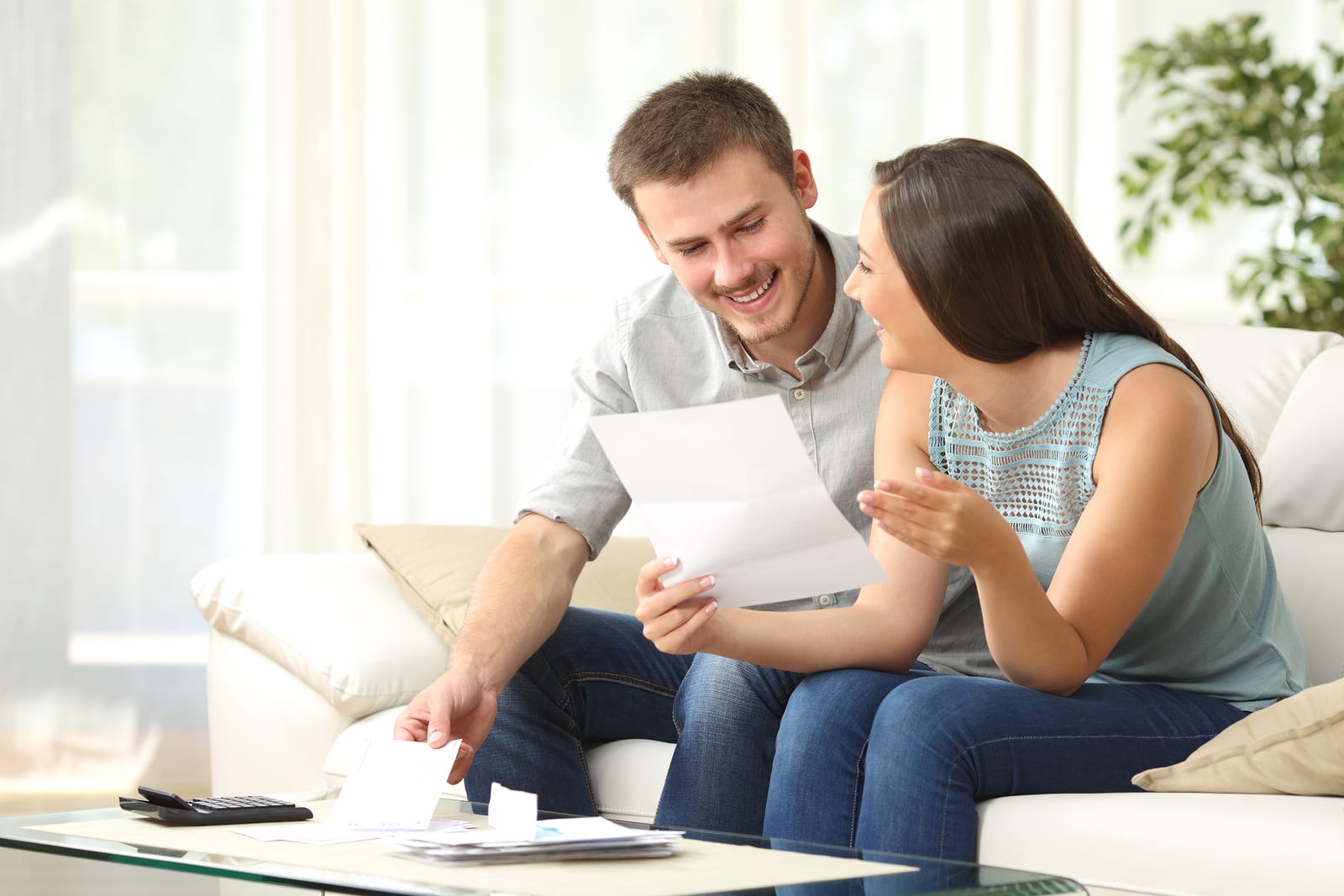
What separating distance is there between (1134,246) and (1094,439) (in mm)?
1802

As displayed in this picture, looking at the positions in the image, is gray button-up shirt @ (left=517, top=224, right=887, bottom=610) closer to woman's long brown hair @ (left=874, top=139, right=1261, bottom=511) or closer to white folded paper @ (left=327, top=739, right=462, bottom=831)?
woman's long brown hair @ (left=874, top=139, right=1261, bottom=511)

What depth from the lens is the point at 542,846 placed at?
1.05m

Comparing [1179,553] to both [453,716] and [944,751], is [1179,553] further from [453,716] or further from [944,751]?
[453,716]

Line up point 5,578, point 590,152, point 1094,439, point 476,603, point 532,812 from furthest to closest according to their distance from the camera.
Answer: point 590,152
point 5,578
point 476,603
point 1094,439
point 532,812

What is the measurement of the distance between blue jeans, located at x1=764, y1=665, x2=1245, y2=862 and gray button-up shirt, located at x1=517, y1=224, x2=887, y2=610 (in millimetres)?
417

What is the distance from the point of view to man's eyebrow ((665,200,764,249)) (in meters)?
1.70

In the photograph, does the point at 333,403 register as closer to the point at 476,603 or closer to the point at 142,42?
the point at 142,42

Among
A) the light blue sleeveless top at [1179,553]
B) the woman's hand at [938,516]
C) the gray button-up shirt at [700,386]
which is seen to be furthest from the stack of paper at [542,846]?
the gray button-up shirt at [700,386]

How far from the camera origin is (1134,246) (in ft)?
10.0

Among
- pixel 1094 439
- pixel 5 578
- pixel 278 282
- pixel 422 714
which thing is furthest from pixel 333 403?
pixel 1094 439

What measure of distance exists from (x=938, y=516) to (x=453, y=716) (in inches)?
21.9

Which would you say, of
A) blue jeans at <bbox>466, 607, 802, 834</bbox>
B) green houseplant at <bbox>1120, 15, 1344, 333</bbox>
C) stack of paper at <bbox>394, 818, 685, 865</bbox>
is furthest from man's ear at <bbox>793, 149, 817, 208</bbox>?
green houseplant at <bbox>1120, 15, 1344, 333</bbox>

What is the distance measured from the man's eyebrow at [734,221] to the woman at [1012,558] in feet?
0.80

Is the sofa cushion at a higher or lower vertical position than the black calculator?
lower
